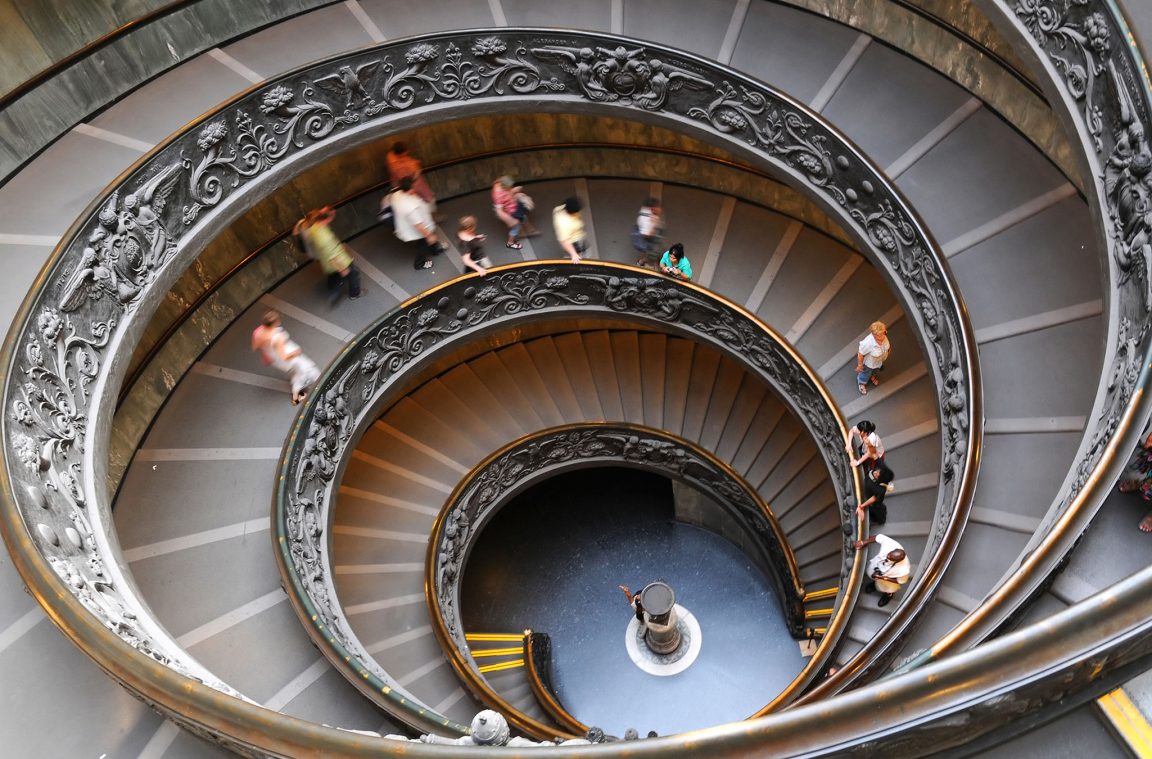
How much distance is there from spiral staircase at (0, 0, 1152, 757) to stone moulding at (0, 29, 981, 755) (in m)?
0.36

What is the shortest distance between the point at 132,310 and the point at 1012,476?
8736 millimetres

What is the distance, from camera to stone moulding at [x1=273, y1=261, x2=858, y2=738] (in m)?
9.25

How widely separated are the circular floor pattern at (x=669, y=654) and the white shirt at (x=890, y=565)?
547cm

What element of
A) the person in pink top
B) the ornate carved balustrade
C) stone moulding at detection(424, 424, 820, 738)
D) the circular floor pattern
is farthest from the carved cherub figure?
the circular floor pattern

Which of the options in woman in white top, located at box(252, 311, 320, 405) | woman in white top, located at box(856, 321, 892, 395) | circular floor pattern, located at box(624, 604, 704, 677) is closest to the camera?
woman in white top, located at box(856, 321, 892, 395)

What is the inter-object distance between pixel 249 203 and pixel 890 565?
26.9 ft

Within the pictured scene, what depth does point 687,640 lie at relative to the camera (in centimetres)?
1350

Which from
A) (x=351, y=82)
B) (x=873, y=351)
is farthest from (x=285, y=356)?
(x=873, y=351)

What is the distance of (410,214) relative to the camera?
453 inches

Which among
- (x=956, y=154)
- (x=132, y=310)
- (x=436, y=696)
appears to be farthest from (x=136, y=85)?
(x=956, y=154)

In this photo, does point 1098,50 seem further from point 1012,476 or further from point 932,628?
point 932,628

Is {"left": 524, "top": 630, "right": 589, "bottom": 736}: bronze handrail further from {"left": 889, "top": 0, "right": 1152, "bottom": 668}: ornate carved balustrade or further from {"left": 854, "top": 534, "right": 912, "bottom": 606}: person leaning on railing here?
{"left": 889, "top": 0, "right": 1152, "bottom": 668}: ornate carved balustrade

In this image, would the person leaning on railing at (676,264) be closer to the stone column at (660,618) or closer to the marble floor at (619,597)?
the stone column at (660,618)

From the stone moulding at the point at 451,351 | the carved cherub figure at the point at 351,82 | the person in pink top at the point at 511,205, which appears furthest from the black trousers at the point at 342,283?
the carved cherub figure at the point at 351,82
